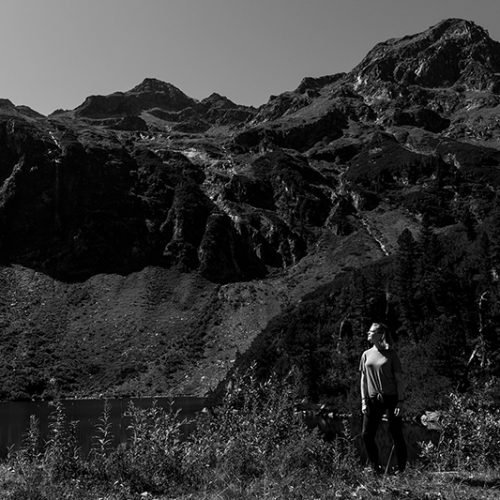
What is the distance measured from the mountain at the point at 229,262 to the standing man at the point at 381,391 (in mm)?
51213

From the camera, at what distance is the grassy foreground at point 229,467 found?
7629 millimetres

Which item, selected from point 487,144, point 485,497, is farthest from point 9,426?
point 487,144

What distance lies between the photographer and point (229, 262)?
481ft

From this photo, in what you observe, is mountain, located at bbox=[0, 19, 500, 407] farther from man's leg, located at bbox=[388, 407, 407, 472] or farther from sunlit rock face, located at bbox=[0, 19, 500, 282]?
man's leg, located at bbox=[388, 407, 407, 472]

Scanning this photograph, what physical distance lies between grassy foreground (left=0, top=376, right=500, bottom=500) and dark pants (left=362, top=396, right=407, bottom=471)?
0.37m

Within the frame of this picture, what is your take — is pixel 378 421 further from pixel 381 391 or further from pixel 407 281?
pixel 407 281

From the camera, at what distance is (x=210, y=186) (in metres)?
179

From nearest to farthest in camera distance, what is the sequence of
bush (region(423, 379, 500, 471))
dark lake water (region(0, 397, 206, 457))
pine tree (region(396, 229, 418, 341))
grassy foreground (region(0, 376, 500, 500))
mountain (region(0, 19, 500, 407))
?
1. grassy foreground (region(0, 376, 500, 500))
2. bush (region(423, 379, 500, 471))
3. dark lake water (region(0, 397, 206, 457))
4. pine tree (region(396, 229, 418, 341))
5. mountain (region(0, 19, 500, 407))

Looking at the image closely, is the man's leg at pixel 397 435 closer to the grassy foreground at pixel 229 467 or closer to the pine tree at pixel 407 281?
the grassy foreground at pixel 229 467

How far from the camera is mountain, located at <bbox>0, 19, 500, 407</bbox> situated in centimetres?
7419

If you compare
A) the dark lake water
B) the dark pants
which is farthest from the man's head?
the dark lake water

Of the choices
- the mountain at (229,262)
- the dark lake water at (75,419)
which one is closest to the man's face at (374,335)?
the dark lake water at (75,419)

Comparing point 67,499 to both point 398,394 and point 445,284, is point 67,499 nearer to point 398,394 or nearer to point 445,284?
point 398,394

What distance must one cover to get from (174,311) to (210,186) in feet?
208
